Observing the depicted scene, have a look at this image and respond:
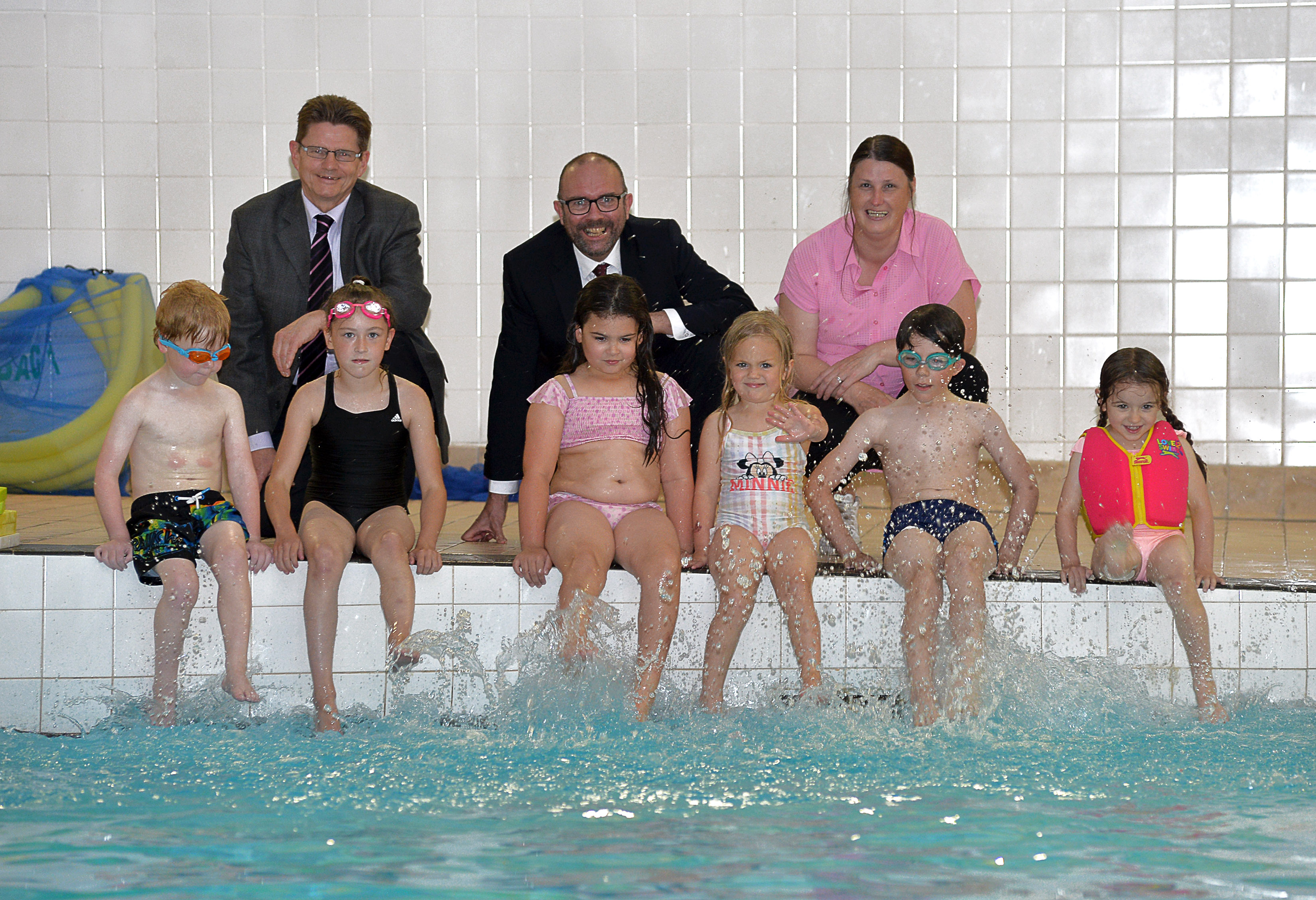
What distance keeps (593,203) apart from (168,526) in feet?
5.41

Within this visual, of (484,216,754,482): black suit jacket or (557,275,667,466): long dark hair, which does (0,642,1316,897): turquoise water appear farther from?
(484,216,754,482): black suit jacket

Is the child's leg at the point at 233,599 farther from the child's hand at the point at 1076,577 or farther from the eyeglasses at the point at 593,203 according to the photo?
the child's hand at the point at 1076,577

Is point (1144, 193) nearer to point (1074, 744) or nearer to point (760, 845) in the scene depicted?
point (1074, 744)

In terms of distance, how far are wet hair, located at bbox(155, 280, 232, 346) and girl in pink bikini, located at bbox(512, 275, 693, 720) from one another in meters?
0.93

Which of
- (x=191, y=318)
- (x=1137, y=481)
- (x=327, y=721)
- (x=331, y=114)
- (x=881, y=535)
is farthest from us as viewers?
(x=881, y=535)

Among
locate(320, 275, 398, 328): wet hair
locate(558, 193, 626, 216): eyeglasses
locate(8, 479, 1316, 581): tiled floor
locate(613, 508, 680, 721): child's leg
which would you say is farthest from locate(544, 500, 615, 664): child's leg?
locate(558, 193, 626, 216): eyeglasses

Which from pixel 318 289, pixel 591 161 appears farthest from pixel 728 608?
pixel 318 289

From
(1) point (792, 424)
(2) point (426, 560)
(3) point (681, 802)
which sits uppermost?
(1) point (792, 424)

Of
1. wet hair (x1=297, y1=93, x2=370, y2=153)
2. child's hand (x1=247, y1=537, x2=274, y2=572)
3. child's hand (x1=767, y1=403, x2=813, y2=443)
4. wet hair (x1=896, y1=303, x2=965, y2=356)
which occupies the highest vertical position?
wet hair (x1=297, y1=93, x2=370, y2=153)

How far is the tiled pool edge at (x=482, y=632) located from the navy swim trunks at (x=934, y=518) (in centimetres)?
17

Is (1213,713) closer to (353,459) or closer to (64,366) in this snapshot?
(353,459)

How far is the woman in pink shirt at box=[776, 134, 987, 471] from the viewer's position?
392cm

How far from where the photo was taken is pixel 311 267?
409cm

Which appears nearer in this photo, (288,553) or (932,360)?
(288,553)
